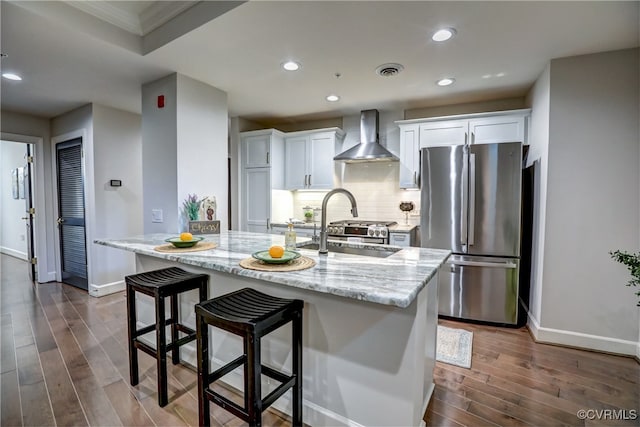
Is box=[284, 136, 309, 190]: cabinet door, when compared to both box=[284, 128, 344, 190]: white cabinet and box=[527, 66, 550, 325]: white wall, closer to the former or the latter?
box=[284, 128, 344, 190]: white cabinet

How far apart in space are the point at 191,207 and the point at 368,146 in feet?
→ 7.94

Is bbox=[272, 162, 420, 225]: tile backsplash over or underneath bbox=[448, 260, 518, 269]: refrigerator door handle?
over

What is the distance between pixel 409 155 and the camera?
12.5 feet

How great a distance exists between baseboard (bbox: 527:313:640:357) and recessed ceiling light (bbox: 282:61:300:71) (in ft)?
10.7

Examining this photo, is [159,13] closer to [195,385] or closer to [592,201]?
[195,385]

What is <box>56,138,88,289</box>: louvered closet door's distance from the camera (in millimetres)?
4059

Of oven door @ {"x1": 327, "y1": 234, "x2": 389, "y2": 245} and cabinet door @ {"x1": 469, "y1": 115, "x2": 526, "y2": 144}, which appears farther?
oven door @ {"x1": 327, "y1": 234, "x2": 389, "y2": 245}

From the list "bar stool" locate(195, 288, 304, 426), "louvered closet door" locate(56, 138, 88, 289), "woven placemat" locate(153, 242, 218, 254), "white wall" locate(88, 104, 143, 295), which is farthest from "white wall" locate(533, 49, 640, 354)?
"louvered closet door" locate(56, 138, 88, 289)

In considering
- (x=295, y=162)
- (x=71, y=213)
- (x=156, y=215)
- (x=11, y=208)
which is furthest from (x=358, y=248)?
(x=11, y=208)

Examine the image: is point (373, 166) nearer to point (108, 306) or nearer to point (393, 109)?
point (393, 109)

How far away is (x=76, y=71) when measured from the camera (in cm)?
283

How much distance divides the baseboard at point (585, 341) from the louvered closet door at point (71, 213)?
544cm

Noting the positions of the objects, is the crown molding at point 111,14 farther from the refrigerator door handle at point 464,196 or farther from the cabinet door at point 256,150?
the refrigerator door handle at point 464,196

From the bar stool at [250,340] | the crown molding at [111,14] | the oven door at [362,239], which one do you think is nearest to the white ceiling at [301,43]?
the crown molding at [111,14]
